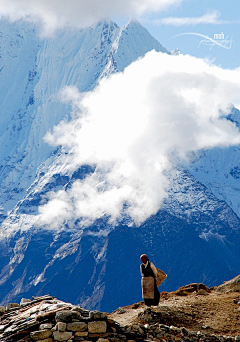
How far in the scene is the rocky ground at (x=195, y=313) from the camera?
23828mm

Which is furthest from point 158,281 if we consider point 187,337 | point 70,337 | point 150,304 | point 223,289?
point 223,289

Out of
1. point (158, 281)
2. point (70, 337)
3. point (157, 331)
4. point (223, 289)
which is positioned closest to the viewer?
point (70, 337)

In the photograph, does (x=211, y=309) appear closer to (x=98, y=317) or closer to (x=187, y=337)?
(x=187, y=337)

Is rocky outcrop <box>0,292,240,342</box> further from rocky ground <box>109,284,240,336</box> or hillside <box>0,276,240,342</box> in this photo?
rocky ground <box>109,284,240,336</box>

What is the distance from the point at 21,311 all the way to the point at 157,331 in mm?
4835

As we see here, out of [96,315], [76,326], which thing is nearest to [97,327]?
[96,315]

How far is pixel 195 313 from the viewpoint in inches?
1013

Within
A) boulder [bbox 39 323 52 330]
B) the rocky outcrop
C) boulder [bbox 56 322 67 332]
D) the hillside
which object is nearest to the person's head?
the hillside

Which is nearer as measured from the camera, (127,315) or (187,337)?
(187,337)

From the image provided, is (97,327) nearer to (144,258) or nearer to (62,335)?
(62,335)

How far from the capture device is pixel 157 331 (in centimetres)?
2047

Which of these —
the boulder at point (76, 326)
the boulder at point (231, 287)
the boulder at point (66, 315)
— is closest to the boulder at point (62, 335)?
the boulder at point (76, 326)

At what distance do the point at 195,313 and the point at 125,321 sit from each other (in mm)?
3457

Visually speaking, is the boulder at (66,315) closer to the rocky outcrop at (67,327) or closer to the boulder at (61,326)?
the rocky outcrop at (67,327)
